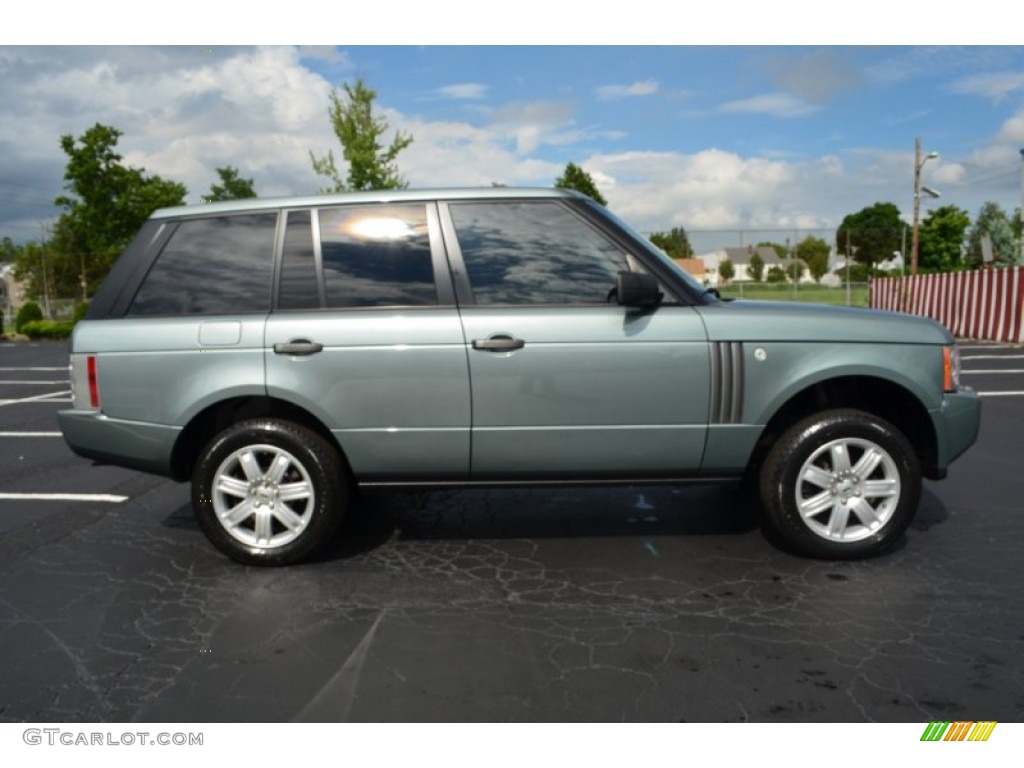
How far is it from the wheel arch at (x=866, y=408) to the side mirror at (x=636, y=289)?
0.88 m

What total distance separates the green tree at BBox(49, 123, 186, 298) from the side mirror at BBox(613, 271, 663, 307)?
41.4 m

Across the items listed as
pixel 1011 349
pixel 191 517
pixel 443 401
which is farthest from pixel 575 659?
pixel 1011 349

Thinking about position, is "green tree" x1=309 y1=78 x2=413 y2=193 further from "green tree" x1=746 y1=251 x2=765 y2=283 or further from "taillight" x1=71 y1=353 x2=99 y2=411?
"green tree" x1=746 y1=251 x2=765 y2=283

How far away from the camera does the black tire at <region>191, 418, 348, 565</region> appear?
3.89 m

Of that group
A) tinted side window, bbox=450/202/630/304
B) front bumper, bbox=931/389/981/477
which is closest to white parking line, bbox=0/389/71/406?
tinted side window, bbox=450/202/630/304

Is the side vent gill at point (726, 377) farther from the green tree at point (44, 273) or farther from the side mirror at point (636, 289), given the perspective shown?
the green tree at point (44, 273)

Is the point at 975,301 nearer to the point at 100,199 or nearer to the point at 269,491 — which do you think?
the point at 269,491

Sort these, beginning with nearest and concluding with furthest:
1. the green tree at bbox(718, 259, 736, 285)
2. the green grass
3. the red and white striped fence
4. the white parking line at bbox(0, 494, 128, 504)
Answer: the white parking line at bbox(0, 494, 128, 504), the red and white striped fence, the green grass, the green tree at bbox(718, 259, 736, 285)

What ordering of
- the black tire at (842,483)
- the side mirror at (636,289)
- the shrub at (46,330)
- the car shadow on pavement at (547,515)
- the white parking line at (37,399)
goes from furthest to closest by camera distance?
the shrub at (46,330) → the white parking line at (37,399) → the car shadow on pavement at (547,515) → the black tire at (842,483) → the side mirror at (636,289)

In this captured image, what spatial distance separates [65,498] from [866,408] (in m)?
5.37

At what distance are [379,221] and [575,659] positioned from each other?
7.69 ft

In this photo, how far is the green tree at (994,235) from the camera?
175ft

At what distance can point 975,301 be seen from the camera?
20.2 m

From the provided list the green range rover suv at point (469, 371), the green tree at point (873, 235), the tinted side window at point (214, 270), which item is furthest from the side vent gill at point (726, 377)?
the green tree at point (873, 235)
